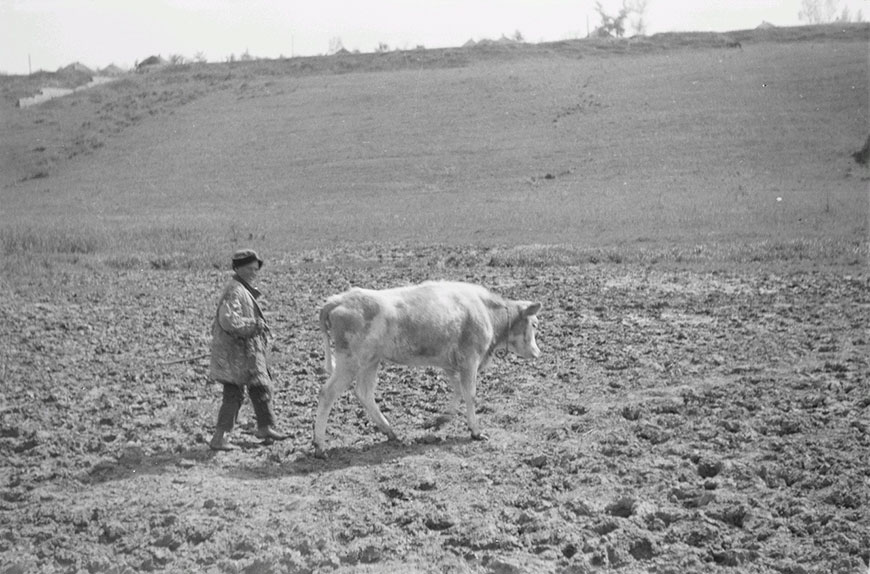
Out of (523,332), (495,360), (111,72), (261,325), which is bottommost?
(495,360)

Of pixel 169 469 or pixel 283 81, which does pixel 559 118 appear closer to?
pixel 283 81

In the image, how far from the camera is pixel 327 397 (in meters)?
9.14

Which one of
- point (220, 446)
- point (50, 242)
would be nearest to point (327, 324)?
point (220, 446)

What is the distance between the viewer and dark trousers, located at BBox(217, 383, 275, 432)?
9320 mm

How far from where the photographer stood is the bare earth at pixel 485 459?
711cm

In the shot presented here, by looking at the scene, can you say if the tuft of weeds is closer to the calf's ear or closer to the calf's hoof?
the calf's ear

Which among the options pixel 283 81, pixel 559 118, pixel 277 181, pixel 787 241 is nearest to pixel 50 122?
pixel 283 81

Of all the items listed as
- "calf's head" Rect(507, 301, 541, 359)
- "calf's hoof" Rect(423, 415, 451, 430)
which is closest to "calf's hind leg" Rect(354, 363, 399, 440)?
"calf's hoof" Rect(423, 415, 451, 430)

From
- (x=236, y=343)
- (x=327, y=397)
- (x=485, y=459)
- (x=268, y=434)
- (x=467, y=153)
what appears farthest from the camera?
(x=467, y=153)

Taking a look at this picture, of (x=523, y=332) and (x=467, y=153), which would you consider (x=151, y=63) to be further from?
(x=523, y=332)

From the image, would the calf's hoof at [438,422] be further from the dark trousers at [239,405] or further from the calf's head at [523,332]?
the dark trousers at [239,405]

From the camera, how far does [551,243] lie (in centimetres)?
2336

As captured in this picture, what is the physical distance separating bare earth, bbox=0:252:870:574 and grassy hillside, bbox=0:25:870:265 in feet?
29.1

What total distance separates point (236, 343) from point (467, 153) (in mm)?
31083
